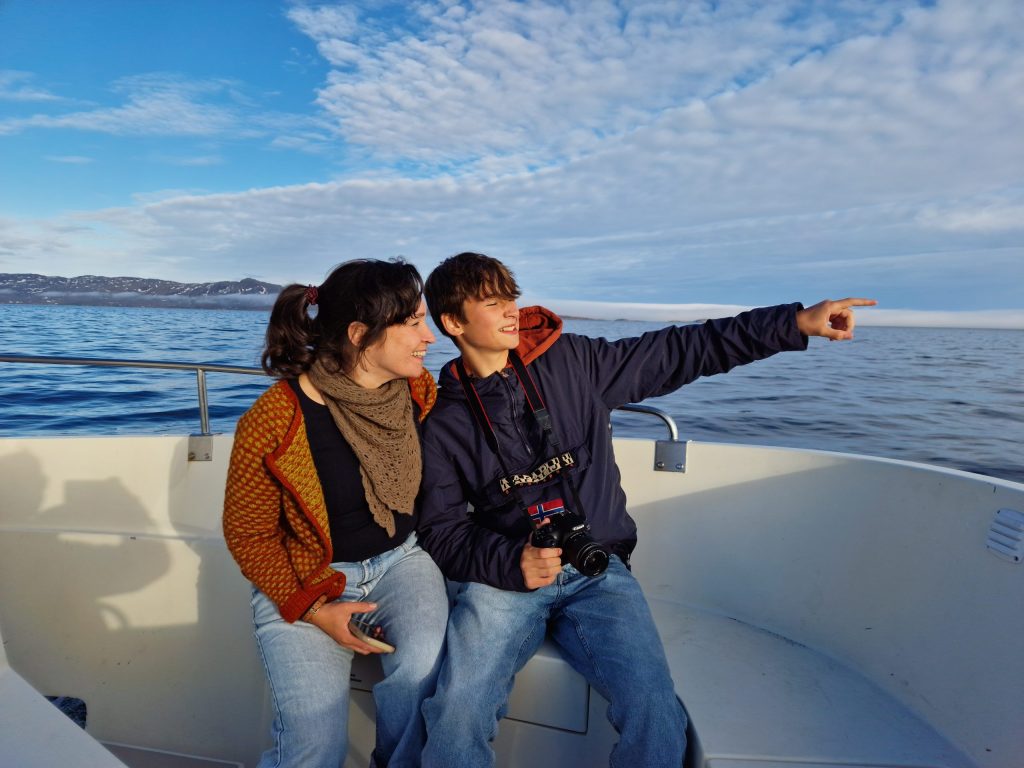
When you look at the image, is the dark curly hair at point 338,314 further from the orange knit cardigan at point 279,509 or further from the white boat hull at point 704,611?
the white boat hull at point 704,611

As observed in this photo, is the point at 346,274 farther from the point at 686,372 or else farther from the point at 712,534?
the point at 712,534

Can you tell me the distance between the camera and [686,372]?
206 centimetres

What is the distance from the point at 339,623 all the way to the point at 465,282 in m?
0.96

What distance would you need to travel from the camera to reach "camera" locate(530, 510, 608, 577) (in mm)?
1579

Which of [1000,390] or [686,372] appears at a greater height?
[686,372]

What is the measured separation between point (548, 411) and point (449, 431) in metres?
0.29

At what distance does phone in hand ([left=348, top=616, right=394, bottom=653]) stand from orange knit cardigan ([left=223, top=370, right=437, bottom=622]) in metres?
0.09

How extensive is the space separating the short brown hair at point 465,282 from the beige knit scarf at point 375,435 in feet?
1.12

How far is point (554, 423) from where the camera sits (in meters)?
1.95

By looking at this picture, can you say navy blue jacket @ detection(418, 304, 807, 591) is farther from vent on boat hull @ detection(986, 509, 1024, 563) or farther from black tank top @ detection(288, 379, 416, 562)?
vent on boat hull @ detection(986, 509, 1024, 563)

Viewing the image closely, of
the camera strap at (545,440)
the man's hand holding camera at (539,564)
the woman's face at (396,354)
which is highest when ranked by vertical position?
the woman's face at (396,354)

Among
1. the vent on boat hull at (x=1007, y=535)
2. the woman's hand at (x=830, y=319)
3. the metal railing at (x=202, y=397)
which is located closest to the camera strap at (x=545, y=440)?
the metal railing at (x=202, y=397)

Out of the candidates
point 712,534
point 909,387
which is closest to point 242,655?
point 712,534

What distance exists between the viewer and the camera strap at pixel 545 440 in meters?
1.88
